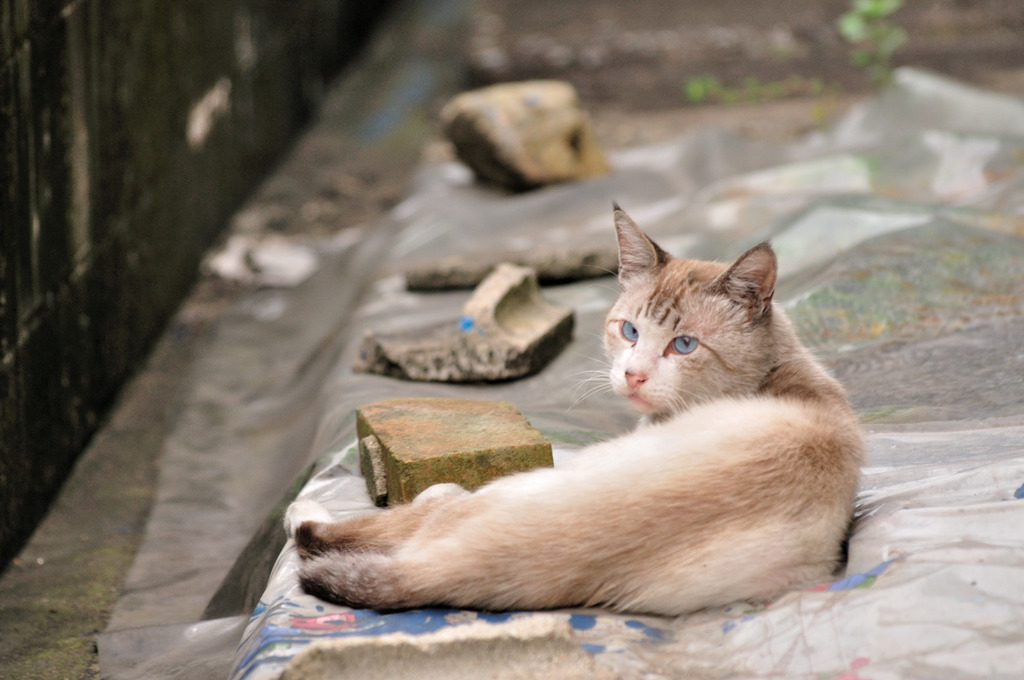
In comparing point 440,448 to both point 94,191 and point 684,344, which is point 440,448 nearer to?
point 684,344

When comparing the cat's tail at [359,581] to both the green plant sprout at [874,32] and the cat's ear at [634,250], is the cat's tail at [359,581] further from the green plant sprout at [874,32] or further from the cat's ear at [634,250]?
the green plant sprout at [874,32]

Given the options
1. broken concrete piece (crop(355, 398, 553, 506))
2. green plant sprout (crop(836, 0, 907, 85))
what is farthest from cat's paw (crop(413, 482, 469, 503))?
green plant sprout (crop(836, 0, 907, 85))

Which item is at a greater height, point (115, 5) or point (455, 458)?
point (115, 5)

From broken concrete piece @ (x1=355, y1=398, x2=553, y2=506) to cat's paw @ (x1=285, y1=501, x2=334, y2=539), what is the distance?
0.16m

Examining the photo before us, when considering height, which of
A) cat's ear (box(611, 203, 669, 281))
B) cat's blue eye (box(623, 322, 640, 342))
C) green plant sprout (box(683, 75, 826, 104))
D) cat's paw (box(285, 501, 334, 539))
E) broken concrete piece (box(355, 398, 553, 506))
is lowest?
green plant sprout (box(683, 75, 826, 104))

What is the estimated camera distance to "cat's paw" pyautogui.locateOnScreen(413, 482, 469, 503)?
2.08 metres

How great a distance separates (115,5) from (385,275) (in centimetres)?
163

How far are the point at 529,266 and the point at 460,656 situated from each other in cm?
252

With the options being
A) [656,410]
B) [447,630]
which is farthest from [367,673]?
[656,410]

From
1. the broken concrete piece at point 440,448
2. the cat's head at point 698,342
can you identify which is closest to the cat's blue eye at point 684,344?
the cat's head at point 698,342

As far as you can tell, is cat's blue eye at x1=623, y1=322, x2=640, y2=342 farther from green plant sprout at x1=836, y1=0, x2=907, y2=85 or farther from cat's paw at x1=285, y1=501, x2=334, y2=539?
green plant sprout at x1=836, y1=0, x2=907, y2=85

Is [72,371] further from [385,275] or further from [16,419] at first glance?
[385,275]

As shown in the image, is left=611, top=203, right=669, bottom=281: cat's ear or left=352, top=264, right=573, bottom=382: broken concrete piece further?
left=352, top=264, right=573, bottom=382: broken concrete piece

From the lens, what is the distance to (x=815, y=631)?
1.67 metres
